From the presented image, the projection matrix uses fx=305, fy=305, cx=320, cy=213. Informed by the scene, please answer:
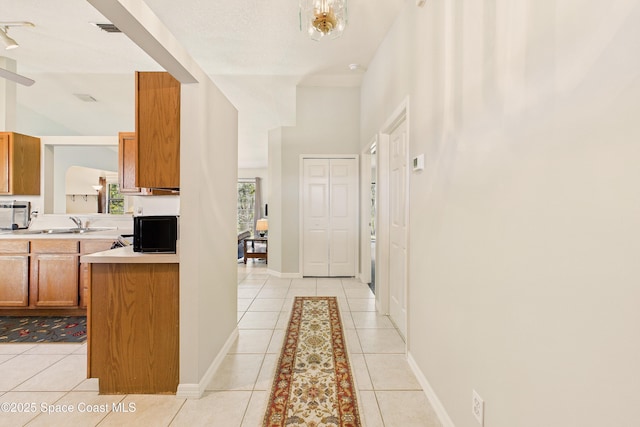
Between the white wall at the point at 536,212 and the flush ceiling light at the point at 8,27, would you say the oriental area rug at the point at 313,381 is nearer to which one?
the white wall at the point at 536,212

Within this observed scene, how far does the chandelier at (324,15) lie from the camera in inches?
72.7

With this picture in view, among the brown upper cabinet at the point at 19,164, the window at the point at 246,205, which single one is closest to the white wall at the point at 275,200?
the brown upper cabinet at the point at 19,164

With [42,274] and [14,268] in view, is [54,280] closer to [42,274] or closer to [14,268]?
[42,274]

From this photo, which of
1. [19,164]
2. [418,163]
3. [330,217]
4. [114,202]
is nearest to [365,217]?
[330,217]

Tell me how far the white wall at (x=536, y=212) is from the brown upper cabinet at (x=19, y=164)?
472cm

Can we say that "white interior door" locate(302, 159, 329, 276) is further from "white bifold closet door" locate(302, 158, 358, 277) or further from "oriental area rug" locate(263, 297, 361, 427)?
"oriental area rug" locate(263, 297, 361, 427)

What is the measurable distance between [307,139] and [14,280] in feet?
13.4

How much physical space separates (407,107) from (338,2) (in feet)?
3.11

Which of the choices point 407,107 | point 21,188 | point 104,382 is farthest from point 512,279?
point 21,188

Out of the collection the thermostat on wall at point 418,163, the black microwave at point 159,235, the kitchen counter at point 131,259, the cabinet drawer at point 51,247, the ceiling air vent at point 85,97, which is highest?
the ceiling air vent at point 85,97

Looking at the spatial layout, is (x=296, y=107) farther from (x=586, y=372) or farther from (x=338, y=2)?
(x=586, y=372)

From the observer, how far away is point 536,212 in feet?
3.48

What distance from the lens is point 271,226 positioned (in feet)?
17.6

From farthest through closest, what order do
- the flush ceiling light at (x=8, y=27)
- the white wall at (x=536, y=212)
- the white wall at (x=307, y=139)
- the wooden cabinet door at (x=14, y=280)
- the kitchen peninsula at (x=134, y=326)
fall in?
1. the white wall at (x=307, y=139)
2. the wooden cabinet door at (x=14, y=280)
3. the flush ceiling light at (x=8, y=27)
4. the kitchen peninsula at (x=134, y=326)
5. the white wall at (x=536, y=212)
